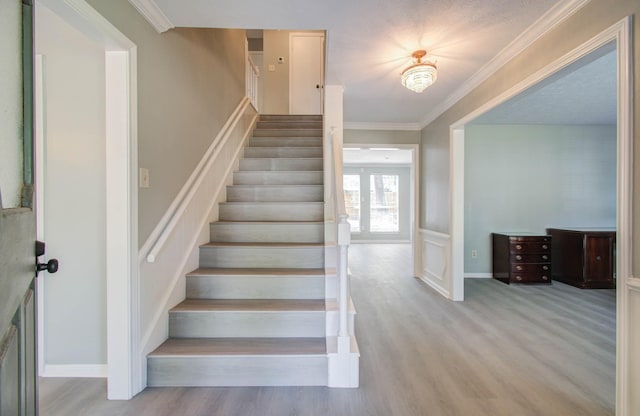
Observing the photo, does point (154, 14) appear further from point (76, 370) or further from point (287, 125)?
point (287, 125)

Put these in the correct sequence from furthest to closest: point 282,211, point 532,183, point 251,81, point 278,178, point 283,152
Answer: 1. point 532,183
2. point 251,81
3. point 283,152
4. point 278,178
5. point 282,211

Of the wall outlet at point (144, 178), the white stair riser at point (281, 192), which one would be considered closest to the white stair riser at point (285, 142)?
the white stair riser at point (281, 192)

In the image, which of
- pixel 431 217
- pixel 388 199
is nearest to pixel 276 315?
pixel 431 217

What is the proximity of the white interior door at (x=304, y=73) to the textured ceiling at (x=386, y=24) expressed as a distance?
2.75 metres

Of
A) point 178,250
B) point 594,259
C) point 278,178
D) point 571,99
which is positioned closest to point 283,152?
point 278,178

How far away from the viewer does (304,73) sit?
5496 mm

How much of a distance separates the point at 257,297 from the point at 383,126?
3492mm

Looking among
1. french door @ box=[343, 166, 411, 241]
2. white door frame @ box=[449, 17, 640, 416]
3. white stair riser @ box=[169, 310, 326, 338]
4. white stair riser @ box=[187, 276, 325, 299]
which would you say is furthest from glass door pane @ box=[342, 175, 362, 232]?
white door frame @ box=[449, 17, 640, 416]

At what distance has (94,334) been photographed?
190cm

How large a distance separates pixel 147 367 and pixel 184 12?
2.23 meters

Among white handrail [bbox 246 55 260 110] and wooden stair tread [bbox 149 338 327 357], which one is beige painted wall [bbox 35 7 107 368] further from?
white handrail [bbox 246 55 260 110]

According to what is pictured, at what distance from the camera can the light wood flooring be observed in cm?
160

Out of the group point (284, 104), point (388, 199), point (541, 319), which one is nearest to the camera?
point (541, 319)

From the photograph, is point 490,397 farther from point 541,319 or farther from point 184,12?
point 184,12
